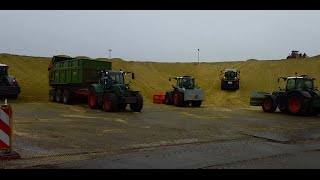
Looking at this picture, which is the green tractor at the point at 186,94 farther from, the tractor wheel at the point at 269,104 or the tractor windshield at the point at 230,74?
the tractor windshield at the point at 230,74

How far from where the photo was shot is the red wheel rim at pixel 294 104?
22188 mm

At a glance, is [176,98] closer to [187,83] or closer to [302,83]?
[187,83]

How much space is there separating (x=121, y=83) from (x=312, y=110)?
1040 cm

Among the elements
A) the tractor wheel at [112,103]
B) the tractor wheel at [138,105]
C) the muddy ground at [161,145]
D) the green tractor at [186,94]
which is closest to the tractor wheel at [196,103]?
the green tractor at [186,94]

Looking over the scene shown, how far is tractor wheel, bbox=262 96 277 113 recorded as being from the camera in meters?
24.1

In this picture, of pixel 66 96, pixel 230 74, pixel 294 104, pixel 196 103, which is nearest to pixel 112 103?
pixel 66 96

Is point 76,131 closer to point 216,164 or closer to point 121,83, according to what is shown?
point 216,164

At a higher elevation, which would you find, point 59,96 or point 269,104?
point 59,96

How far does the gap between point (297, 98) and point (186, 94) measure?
312 inches

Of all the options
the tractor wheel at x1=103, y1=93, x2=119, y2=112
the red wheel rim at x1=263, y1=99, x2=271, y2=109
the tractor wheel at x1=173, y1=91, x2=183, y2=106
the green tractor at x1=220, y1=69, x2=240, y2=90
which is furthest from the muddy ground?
the green tractor at x1=220, y1=69, x2=240, y2=90

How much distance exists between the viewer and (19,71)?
142 feet

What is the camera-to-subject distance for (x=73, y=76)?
86.7ft

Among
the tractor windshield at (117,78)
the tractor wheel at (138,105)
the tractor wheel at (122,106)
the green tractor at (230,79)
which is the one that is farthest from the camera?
the green tractor at (230,79)
